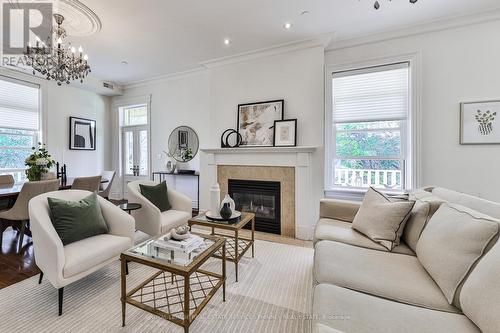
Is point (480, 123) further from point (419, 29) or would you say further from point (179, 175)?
point (179, 175)

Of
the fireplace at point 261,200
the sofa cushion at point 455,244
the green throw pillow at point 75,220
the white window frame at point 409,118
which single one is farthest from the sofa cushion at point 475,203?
the green throw pillow at point 75,220

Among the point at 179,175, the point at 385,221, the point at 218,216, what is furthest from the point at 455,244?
the point at 179,175

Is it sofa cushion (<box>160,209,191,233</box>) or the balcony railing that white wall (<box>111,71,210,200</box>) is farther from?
the balcony railing

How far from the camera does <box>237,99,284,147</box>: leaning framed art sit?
3.52 metres

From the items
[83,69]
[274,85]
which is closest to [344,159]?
[274,85]

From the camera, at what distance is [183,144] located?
15.8 feet

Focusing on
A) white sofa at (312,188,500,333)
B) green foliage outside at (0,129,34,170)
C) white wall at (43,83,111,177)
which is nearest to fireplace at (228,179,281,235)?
white sofa at (312,188,500,333)

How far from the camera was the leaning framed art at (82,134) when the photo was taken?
4.85 meters

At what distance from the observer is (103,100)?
5539 millimetres

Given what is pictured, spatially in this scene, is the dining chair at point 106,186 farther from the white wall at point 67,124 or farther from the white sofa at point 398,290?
the white sofa at point 398,290

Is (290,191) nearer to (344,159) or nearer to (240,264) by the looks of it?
(344,159)

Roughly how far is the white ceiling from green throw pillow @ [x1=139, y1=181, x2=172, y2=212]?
215cm

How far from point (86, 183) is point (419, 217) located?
403 centimetres

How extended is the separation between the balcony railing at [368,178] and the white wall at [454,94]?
12.7 inches
